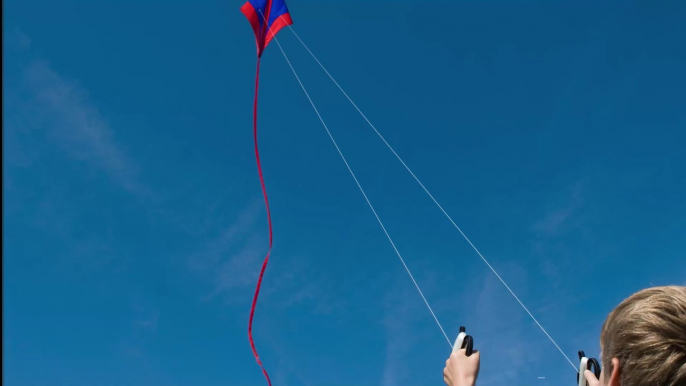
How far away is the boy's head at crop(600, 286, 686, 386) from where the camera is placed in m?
0.95

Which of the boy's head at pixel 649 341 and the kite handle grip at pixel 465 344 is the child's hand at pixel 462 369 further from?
the boy's head at pixel 649 341

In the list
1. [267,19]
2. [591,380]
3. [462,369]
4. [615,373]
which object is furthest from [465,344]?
[267,19]

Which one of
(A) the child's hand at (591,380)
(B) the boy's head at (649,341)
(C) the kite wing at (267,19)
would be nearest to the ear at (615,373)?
(B) the boy's head at (649,341)

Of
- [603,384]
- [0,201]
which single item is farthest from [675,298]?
[0,201]

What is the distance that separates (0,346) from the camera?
2928 millimetres

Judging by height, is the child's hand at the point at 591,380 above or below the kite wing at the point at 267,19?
below

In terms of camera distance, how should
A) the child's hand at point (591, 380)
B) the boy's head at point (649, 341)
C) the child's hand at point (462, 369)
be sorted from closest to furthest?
the boy's head at point (649, 341) → the child's hand at point (591, 380) → the child's hand at point (462, 369)

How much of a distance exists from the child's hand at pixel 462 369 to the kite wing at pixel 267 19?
906 cm

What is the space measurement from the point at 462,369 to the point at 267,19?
31.7ft

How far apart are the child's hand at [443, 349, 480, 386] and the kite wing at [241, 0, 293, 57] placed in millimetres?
9061

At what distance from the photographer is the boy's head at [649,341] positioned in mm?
946

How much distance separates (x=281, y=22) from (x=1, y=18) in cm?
601

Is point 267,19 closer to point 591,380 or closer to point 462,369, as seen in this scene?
point 462,369

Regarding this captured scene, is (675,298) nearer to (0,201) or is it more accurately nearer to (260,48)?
(0,201)
